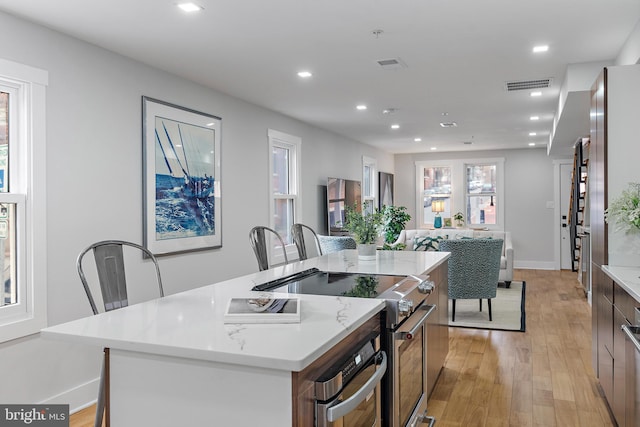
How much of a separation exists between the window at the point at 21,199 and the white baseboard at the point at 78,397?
0.48 meters

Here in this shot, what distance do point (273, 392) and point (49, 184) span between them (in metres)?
2.46

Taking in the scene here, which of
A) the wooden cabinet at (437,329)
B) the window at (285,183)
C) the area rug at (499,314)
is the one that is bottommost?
the area rug at (499,314)

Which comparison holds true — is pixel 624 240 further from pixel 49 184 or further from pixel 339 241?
pixel 49 184

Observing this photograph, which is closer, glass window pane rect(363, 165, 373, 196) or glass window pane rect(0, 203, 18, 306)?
glass window pane rect(0, 203, 18, 306)

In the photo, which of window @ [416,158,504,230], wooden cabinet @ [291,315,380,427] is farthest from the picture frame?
wooden cabinet @ [291,315,380,427]

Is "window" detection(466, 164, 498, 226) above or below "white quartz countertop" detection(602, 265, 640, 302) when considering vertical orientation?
above

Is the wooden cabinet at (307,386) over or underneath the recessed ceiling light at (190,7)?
underneath

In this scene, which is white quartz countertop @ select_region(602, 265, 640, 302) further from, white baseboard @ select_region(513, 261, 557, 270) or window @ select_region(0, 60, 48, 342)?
white baseboard @ select_region(513, 261, 557, 270)

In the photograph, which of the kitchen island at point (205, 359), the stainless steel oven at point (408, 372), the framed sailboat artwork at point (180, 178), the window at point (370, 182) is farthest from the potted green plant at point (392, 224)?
the kitchen island at point (205, 359)

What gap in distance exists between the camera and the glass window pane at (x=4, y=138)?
288 centimetres

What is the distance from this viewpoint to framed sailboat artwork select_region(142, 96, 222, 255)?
151 inches

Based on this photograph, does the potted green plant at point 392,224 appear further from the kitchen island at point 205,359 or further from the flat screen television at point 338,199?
the kitchen island at point 205,359

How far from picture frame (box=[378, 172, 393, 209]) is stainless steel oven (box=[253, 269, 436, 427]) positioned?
6992 millimetres

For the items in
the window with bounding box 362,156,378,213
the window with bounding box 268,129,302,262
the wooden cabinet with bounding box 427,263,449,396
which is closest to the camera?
the wooden cabinet with bounding box 427,263,449,396
